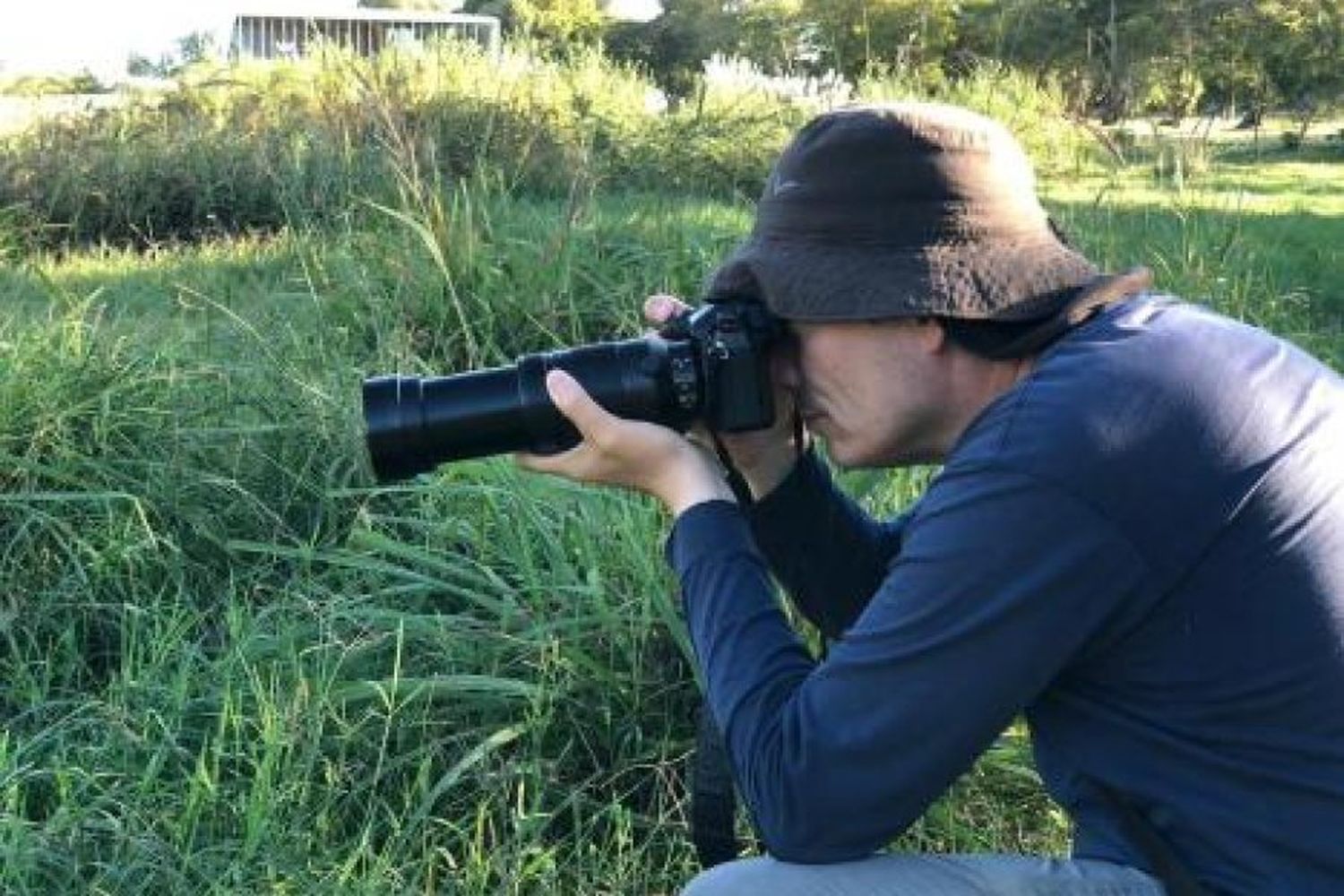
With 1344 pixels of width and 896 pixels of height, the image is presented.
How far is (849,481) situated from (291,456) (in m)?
1.31

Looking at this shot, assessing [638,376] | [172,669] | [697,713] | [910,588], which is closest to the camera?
[910,588]

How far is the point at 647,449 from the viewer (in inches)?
69.2

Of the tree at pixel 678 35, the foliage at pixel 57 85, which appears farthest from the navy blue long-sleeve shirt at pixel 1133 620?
the tree at pixel 678 35

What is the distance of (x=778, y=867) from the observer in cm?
163

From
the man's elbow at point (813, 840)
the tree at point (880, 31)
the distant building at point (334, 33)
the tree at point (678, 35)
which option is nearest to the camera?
the man's elbow at point (813, 840)

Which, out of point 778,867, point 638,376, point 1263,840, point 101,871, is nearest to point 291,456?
point 101,871

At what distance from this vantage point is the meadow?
2.43 meters

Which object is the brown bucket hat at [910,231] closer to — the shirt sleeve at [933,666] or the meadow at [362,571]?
the shirt sleeve at [933,666]

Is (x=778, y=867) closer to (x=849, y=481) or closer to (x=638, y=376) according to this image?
(x=638, y=376)

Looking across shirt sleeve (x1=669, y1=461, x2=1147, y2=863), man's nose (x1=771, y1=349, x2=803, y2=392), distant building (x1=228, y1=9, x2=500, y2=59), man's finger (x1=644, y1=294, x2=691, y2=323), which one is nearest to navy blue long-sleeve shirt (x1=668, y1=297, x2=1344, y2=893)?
shirt sleeve (x1=669, y1=461, x2=1147, y2=863)

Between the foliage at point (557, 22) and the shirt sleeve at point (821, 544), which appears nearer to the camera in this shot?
the shirt sleeve at point (821, 544)

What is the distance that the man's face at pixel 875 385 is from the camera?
5.24 feet

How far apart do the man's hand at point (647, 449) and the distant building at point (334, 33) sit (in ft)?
22.9

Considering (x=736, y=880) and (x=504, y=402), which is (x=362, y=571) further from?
(x=736, y=880)
